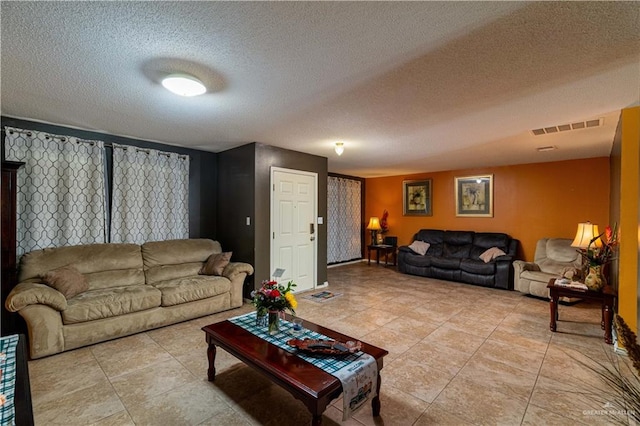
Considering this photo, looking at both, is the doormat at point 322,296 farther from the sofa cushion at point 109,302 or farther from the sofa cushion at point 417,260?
the sofa cushion at point 417,260

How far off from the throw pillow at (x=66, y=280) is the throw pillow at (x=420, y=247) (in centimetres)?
569

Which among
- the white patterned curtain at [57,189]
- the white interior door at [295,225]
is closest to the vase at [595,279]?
the white interior door at [295,225]

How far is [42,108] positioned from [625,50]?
4751 millimetres

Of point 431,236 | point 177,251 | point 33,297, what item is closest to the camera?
point 33,297

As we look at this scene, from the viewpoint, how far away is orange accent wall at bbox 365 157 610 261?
5031 mm

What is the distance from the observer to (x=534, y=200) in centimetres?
561

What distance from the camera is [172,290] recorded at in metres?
3.47

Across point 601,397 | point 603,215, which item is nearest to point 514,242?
point 603,215

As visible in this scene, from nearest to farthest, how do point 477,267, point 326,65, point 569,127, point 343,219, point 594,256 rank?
1. point 326,65
2. point 594,256
3. point 569,127
4. point 477,267
5. point 343,219

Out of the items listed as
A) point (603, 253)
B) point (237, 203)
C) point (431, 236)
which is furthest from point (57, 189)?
point (431, 236)

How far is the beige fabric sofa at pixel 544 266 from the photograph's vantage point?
178 inches

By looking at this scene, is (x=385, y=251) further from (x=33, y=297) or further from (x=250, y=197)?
(x=33, y=297)

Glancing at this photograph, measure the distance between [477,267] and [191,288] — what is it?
4792 mm

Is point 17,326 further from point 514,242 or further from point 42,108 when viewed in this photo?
point 514,242
